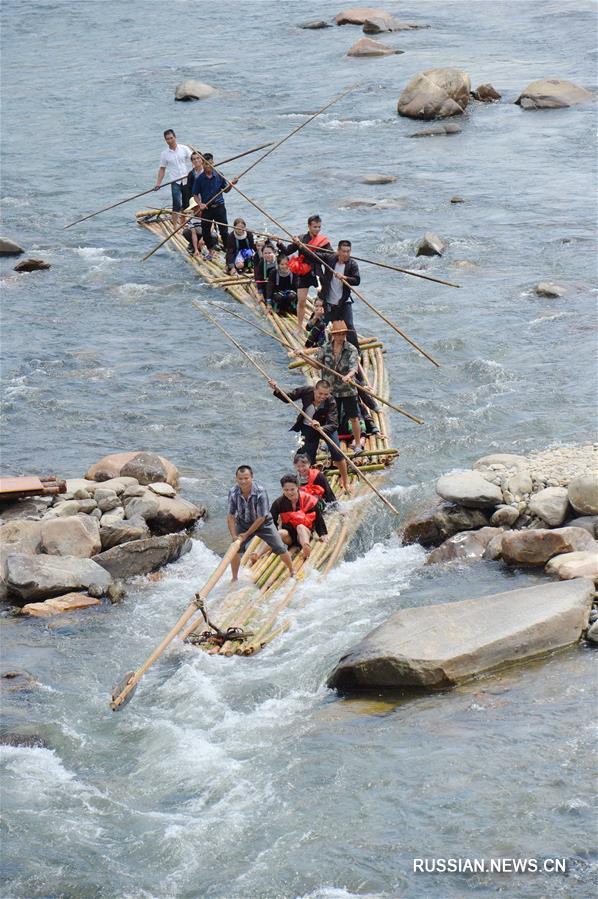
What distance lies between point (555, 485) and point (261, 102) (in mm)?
19916

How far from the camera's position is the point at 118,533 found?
45.2 ft

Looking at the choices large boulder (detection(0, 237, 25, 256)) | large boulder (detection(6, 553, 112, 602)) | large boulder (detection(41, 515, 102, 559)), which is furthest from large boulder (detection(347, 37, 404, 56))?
large boulder (detection(6, 553, 112, 602))

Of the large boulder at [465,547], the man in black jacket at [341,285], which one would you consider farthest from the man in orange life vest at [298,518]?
the man in black jacket at [341,285]

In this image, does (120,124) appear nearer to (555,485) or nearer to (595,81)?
(595,81)

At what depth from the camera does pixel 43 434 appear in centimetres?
1686

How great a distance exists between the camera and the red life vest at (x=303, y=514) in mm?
12789

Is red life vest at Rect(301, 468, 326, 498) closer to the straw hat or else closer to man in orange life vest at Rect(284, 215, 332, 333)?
the straw hat

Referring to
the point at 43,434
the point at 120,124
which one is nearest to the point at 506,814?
the point at 43,434

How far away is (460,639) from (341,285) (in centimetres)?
665

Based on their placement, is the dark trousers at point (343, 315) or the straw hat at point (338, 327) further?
the dark trousers at point (343, 315)

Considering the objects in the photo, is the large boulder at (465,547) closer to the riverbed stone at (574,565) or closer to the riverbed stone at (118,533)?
the riverbed stone at (574,565)

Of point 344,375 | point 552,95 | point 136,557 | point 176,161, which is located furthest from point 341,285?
point 552,95

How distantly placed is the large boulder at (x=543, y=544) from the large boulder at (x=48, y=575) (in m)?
4.02

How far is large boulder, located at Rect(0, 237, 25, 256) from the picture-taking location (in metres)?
23.4
